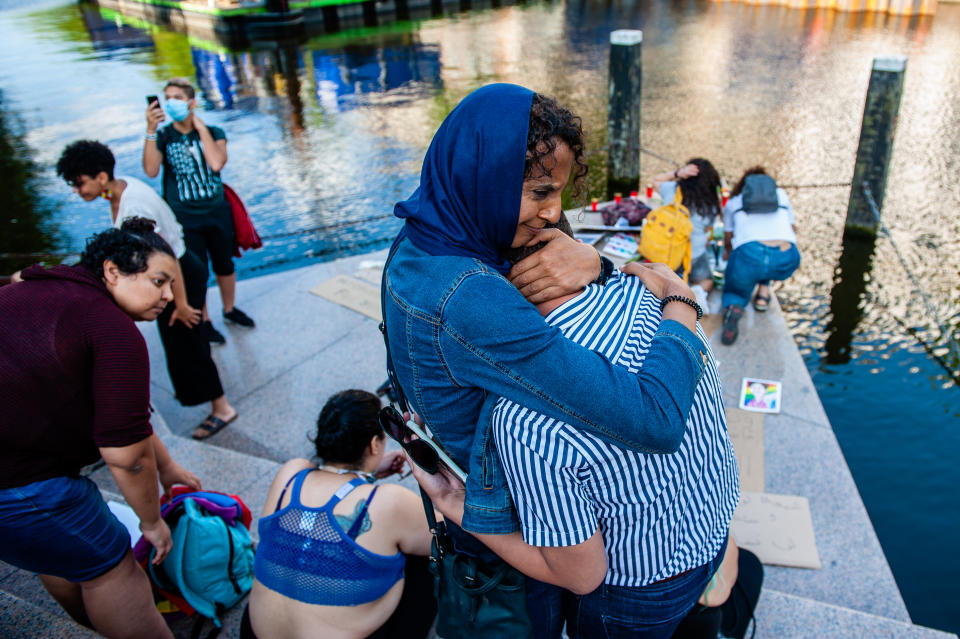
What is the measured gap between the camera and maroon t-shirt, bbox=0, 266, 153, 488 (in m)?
2.00

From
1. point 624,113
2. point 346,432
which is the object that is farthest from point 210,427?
point 624,113

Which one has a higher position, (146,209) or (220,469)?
(146,209)

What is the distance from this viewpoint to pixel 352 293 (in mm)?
5699

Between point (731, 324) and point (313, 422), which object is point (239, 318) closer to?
point (313, 422)

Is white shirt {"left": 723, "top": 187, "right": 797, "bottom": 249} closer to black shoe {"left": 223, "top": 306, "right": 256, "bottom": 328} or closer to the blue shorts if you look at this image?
black shoe {"left": 223, "top": 306, "right": 256, "bottom": 328}

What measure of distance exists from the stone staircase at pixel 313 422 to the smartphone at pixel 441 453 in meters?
1.63

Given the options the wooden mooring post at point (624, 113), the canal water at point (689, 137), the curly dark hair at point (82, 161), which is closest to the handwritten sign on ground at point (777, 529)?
the canal water at point (689, 137)

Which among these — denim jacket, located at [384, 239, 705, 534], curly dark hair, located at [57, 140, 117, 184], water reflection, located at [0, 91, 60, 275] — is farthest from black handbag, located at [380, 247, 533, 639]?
water reflection, located at [0, 91, 60, 275]

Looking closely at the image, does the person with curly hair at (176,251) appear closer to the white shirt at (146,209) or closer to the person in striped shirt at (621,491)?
the white shirt at (146,209)

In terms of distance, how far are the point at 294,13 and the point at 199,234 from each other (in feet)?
70.9

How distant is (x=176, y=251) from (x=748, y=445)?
371cm

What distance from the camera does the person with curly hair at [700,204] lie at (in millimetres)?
5129

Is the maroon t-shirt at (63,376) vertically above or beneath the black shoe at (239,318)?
above

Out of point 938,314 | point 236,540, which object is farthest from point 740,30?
point 236,540
